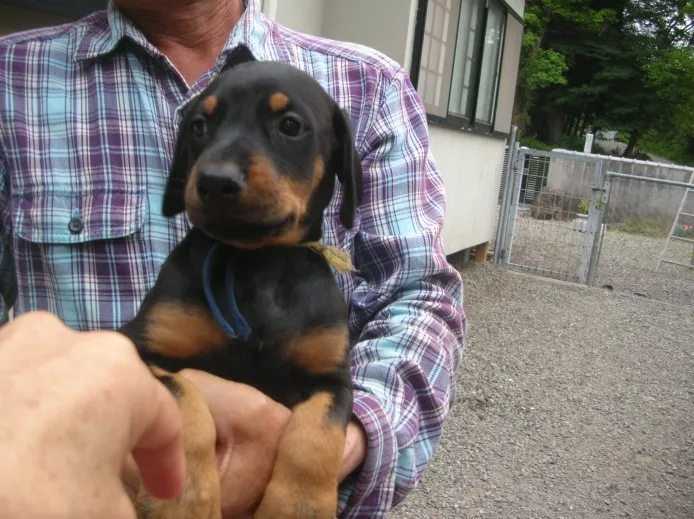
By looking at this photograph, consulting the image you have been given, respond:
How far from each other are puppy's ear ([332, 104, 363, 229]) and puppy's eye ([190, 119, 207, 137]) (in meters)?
0.31

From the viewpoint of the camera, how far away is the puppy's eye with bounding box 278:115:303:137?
1.51 metres

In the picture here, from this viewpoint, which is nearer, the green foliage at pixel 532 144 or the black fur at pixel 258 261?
the black fur at pixel 258 261

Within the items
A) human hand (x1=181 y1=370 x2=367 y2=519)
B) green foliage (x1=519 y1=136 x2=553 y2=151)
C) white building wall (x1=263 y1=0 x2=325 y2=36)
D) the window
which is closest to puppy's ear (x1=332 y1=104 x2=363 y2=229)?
human hand (x1=181 y1=370 x2=367 y2=519)

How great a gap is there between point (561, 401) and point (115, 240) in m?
3.82

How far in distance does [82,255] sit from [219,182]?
1.60 ft

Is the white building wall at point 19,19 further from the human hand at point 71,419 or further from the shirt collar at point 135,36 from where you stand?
the human hand at point 71,419

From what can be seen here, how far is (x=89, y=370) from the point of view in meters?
0.44

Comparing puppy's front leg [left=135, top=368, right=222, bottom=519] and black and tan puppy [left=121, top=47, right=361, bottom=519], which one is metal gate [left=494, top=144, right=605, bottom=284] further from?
puppy's front leg [left=135, top=368, right=222, bottom=519]

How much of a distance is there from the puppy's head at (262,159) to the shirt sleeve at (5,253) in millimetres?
378

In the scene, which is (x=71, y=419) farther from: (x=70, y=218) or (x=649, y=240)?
(x=649, y=240)

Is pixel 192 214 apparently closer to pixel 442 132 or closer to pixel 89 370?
pixel 89 370

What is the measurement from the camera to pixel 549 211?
358 inches

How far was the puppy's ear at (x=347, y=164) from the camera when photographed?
165 cm

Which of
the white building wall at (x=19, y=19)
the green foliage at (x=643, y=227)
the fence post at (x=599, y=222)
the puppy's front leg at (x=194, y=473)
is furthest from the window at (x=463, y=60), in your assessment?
the puppy's front leg at (x=194, y=473)
